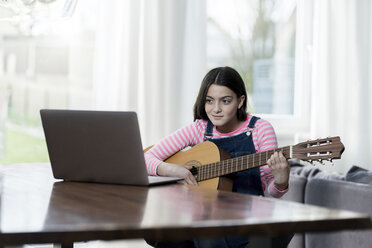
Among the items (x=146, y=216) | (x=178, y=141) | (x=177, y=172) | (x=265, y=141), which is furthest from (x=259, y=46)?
(x=146, y=216)

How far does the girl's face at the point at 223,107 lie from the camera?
A: 7.06ft

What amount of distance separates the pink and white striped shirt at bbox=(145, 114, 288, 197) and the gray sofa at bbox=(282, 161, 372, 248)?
1.19 feet

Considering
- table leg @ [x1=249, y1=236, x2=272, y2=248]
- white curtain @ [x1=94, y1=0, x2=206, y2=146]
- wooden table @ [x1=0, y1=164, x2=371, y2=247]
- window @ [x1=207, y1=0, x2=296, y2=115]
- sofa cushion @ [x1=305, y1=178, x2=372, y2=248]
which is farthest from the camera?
window @ [x1=207, y1=0, x2=296, y2=115]

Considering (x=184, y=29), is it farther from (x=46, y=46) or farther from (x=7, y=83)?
(x=7, y=83)

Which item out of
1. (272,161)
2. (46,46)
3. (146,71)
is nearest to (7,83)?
(46,46)

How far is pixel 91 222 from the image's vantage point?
90 cm

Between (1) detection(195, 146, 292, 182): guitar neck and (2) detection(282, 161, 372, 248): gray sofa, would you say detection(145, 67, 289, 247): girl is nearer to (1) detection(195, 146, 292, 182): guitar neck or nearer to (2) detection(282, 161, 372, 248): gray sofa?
(1) detection(195, 146, 292, 182): guitar neck

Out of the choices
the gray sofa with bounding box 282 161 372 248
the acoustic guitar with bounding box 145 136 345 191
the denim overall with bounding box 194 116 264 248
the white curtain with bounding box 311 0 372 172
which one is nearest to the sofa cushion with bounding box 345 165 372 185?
the gray sofa with bounding box 282 161 372 248

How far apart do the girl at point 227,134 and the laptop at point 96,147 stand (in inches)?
15.9

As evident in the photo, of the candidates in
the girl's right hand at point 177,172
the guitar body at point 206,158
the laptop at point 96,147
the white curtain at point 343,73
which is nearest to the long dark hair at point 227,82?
the guitar body at point 206,158

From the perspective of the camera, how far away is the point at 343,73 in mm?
3615

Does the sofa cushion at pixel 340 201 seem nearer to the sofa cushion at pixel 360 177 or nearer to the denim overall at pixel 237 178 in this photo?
the sofa cushion at pixel 360 177

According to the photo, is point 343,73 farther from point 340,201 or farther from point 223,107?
point 223,107

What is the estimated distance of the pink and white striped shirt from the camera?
2047 millimetres
